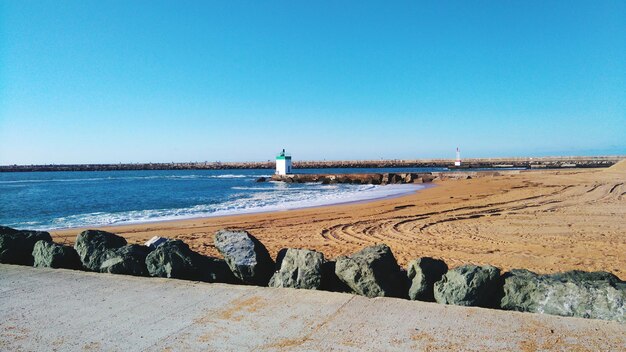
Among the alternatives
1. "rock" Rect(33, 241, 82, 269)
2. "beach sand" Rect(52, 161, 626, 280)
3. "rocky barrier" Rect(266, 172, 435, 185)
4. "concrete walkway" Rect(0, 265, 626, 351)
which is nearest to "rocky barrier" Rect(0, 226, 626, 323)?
"rock" Rect(33, 241, 82, 269)

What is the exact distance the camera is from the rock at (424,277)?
4.06 metres

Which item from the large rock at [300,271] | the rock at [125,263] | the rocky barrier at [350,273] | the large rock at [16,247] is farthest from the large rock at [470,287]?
the large rock at [16,247]

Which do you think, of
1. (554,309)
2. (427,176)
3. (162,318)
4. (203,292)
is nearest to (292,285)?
(203,292)

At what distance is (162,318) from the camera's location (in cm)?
352

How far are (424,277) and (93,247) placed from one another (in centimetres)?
440

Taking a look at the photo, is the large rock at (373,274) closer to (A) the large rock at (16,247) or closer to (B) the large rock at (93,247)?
(B) the large rock at (93,247)

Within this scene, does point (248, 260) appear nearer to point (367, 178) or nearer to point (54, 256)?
point (54, 256)

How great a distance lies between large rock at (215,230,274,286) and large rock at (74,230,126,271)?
1674 millimetres

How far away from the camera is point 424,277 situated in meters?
4.08

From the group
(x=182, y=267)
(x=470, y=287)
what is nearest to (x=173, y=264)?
(x=182, y=267)

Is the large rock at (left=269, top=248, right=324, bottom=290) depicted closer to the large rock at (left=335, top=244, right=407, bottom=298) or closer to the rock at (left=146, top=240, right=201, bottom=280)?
the large rock at (left=335, top=244, right=407, bottom=298)

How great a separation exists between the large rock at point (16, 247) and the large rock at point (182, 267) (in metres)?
2.29

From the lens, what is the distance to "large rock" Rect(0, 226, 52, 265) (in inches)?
219

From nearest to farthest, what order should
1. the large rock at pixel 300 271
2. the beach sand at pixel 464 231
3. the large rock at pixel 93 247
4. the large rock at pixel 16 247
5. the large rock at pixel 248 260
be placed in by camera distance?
the large rock at pixel 300 271 < the large rock at pixel 248 260 < the large rock at pixel 93 247 < the large rock at pixel 16 247 < the beach sand at pixel 464 231
